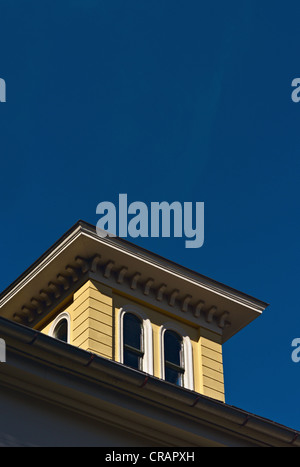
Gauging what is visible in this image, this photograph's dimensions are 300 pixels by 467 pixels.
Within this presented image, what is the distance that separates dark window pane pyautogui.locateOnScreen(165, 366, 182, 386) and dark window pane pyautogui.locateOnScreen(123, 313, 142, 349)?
109 cm

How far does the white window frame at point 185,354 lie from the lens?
24984mm

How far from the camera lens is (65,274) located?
82.5 feet

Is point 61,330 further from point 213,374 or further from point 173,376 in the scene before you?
point 213,374

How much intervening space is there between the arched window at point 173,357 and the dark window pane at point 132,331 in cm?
90

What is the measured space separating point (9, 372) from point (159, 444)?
9.80 ft

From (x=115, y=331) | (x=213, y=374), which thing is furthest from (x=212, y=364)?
(x=115, y=331)

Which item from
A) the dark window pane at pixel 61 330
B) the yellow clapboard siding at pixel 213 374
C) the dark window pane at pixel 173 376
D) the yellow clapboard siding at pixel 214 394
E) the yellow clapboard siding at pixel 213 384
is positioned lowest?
the dark window pane at pixel 61 330

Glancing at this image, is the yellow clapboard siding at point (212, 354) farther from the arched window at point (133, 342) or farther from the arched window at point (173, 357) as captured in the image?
the arched window at point (133, 342)

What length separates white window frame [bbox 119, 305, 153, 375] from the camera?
24.3 meters

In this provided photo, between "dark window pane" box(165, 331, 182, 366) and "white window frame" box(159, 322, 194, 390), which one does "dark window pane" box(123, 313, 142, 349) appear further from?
"dark window pane" box(165, 331, 182, 366)

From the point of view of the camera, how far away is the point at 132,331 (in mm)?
24922

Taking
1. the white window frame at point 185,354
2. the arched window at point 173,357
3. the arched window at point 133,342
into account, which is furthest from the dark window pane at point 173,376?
the arched window at point 133,342
